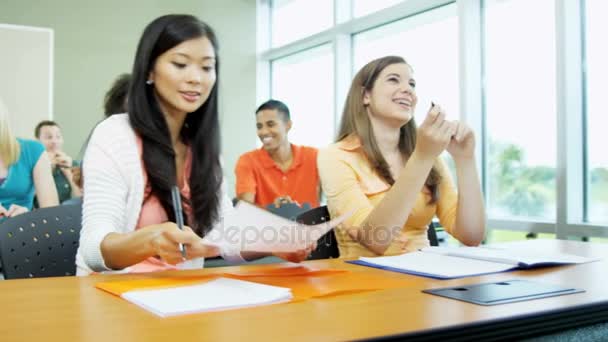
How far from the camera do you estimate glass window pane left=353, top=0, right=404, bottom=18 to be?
14.0 ft

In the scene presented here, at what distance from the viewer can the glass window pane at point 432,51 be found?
12.3ft

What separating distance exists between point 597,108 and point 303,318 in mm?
2727

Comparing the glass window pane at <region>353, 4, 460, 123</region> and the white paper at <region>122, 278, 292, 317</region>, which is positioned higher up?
the glass window pane at <region>353, 4, 460, 123</region>

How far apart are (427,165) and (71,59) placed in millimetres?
4338

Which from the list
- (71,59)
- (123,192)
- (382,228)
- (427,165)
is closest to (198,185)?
(123,192)

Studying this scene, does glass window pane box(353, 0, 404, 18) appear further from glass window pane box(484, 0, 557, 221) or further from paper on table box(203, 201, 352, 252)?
paper on table box(203, 201, 352, 252)

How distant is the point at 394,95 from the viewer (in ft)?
6.43

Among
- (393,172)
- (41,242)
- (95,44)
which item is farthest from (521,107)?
(95,44)

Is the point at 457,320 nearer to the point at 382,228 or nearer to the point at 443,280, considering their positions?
the point at 443,280

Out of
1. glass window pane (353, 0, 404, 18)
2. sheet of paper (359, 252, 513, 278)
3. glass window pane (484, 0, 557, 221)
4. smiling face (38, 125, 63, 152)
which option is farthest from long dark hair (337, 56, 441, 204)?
smiling face (38, 125, 63, 152)

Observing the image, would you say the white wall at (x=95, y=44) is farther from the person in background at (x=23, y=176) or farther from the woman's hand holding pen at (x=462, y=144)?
the woman's hand holding pen at (x=462, y=144)

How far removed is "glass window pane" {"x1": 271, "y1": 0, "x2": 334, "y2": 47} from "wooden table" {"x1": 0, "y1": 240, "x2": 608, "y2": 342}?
4.25 m

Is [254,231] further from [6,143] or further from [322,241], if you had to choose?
[6,143]

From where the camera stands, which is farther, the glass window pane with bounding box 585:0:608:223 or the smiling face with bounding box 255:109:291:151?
the smiling face with bounding box 255:109:291:151
